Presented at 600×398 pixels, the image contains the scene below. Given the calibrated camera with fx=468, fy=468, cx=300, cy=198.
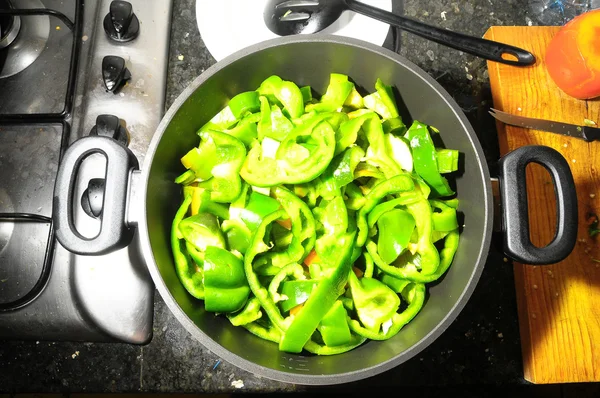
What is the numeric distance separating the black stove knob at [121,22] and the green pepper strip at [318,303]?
0.78m

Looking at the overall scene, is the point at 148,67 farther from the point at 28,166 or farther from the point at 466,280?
the point at 466,280

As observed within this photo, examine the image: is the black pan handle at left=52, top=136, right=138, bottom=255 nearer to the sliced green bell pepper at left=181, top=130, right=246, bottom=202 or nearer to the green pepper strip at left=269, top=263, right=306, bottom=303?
the sliced green bell pepper at left=181, top=130, right=246, bottom=202

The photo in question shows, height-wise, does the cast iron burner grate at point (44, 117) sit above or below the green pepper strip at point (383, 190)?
below

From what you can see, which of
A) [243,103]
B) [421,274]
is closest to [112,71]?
[243,103]

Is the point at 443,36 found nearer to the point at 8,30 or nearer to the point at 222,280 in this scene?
the point at 222,280

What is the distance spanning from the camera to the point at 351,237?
2.74 ft

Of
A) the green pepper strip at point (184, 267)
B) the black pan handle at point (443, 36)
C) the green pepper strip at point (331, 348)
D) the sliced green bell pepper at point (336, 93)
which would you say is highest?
the black pan handle at point (443, 36)

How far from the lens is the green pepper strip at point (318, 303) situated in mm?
801

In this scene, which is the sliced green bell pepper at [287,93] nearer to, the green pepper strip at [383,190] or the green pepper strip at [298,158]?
the green pepper strip at [298,158]

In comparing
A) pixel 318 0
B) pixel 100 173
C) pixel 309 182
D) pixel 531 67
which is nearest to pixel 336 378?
pixel 309 182

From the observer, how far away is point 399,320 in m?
0.87

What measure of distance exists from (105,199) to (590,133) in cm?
114

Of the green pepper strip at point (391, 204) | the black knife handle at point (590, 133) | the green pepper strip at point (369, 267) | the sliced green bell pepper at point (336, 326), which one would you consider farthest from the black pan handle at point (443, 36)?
the sliced green bell pepper at point (336, 326)

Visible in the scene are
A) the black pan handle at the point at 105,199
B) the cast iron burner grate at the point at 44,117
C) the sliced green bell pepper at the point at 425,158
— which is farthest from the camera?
the cast iron burner grate at the point at 44,117
